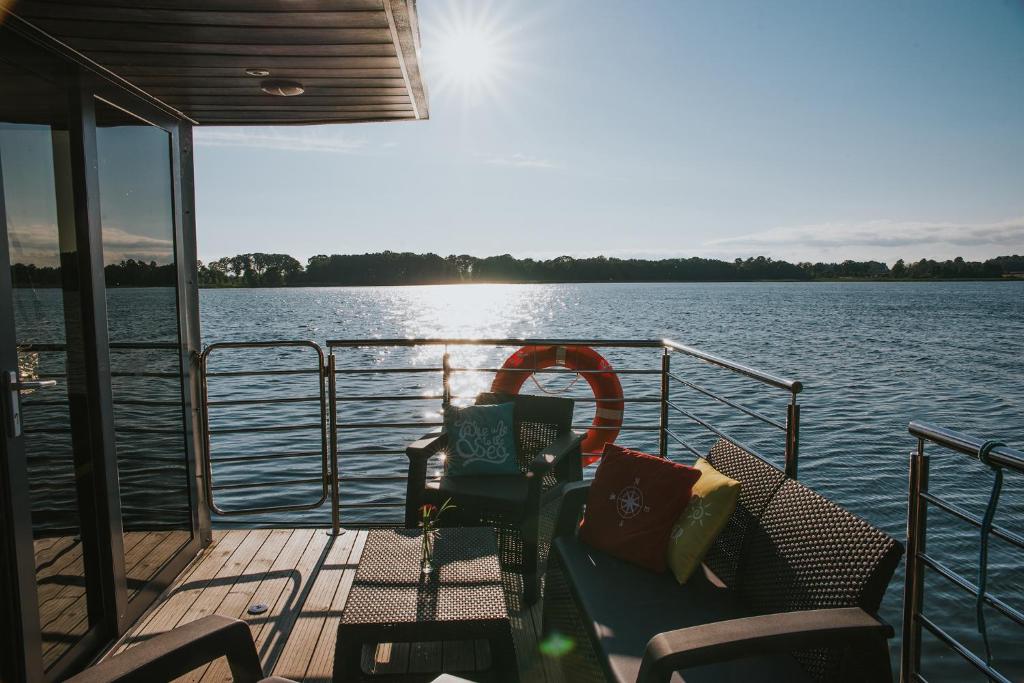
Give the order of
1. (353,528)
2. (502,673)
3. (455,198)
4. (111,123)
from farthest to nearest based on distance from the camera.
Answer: (455,198), (353,528), (111,123), (502,673)

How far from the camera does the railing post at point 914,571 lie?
4.39 feet

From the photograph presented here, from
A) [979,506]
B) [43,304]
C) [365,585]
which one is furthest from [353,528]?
[979,506]

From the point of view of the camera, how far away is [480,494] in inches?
94.0

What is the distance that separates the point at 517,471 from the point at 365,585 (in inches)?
42.4

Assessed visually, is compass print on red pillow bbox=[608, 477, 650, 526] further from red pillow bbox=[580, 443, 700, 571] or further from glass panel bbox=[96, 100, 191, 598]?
glass panel bbox=[96, 100, 191, 598]

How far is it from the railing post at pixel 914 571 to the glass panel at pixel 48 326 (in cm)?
204

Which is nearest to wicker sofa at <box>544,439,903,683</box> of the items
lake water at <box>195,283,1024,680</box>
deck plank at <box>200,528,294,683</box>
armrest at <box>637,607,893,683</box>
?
armrest at <box>637,607,893,683</box>

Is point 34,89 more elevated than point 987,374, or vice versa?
point 34,89

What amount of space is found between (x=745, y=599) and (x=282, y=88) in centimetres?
209

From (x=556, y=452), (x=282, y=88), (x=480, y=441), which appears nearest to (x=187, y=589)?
(x=480, y=441)

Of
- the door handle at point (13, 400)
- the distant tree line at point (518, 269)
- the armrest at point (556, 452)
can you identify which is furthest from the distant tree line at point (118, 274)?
the distant tree line at point (518, 269)

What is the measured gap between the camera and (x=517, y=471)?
104 inches

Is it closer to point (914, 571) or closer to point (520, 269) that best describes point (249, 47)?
point (914, 571)

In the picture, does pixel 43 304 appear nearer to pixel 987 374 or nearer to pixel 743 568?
pixel 743 568
